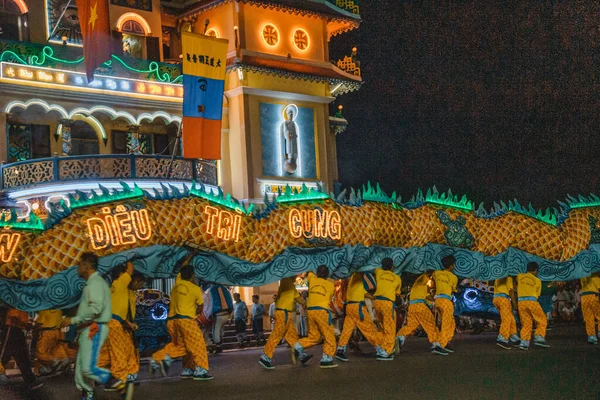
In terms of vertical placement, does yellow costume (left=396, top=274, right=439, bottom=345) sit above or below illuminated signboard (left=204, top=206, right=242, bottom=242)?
below

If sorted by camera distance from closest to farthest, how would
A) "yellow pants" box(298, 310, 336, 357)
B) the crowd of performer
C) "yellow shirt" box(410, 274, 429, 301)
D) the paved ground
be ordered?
1. the paved ground
2. the crowd of performer
3. "yellow pants" box(298, 310, 336, 357)
4. "yellow shirt" box(410, 274, 429, 301)

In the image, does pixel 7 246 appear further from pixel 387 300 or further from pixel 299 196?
pixel 387 300

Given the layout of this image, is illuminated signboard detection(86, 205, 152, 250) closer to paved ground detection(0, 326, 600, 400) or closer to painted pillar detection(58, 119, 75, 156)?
paved ground detection(0, 326, 600, 400)

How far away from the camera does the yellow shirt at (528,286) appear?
16.7m

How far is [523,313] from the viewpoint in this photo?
16.6 meters

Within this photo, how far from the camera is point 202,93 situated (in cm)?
1694

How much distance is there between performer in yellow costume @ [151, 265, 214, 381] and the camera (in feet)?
43.7

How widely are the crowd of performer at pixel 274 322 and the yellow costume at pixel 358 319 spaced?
0.06 ft

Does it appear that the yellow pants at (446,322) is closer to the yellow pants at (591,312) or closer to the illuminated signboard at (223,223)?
the yellow pants at (591,312)

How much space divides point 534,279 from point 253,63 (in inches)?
563

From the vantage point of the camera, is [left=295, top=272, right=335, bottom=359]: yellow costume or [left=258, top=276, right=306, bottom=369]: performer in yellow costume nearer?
[left=295, top=272, right=335, bottom=359]: yellow costume

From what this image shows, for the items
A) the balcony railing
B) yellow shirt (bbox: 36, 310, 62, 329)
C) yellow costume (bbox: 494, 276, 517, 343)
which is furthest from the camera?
the balcony railing

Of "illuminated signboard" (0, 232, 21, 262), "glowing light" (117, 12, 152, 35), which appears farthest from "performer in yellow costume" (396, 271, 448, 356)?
"glowing light" (117, 12, 152, 35)

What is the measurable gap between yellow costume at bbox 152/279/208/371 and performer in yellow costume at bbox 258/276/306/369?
5.62ft
